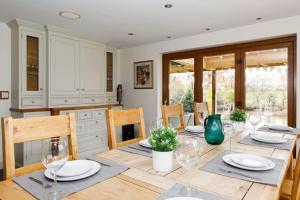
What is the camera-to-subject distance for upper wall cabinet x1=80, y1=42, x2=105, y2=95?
3.89m

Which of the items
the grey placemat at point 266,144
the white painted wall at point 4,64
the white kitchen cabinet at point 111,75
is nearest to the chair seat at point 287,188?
the grey placemat at point 266,144

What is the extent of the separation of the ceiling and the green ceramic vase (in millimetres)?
1579

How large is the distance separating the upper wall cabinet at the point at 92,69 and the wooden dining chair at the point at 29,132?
2745mm

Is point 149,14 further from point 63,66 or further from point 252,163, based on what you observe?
point 252,163

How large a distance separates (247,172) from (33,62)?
338 centimetres

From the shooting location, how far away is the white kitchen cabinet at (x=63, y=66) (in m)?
3.40

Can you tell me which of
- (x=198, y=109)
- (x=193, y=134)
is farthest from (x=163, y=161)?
(x=198, y=109)

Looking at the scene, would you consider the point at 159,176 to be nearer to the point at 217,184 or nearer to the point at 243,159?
the point at 217,184

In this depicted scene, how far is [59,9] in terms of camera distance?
104 inches

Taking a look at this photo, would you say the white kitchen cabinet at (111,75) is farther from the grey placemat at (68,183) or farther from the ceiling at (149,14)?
the grey placemat at (68,183)

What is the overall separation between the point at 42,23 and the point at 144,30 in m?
1.58

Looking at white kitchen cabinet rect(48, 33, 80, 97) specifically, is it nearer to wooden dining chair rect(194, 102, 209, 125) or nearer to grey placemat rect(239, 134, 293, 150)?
wooden dining chair rect(194, 102, 209, 125)

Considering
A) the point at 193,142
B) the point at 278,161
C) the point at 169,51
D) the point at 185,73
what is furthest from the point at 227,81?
the point at 193,142

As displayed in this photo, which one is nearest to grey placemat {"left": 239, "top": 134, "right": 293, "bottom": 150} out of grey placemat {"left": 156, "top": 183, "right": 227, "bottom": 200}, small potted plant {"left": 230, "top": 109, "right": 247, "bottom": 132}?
small potted plant {"left": 230, "top": 109, "right": 247, "bottom": 132}
